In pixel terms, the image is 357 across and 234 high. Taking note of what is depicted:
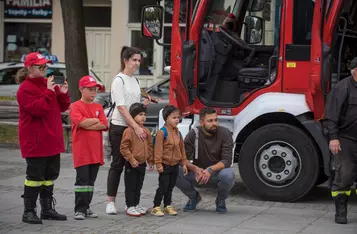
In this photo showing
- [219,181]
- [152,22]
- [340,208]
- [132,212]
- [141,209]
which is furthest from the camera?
[152,22]

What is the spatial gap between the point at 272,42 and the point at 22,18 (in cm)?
1880

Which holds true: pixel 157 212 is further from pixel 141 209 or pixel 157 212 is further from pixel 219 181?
pixel 219 181

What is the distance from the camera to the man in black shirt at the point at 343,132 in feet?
31.7

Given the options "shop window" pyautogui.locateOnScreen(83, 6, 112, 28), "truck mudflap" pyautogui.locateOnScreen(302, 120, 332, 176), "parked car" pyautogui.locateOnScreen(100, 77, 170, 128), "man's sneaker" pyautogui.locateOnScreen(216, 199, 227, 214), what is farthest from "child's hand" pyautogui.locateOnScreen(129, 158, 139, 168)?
"shop window" pyautogui.locateOnScreen(83, 6, 112, 28)

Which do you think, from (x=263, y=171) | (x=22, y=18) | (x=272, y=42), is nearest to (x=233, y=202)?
(x=263, y=171)

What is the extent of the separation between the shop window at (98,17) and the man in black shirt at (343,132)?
19.4 meters

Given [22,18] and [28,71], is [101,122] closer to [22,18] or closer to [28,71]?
[28,71]

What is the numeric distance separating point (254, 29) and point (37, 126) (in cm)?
390

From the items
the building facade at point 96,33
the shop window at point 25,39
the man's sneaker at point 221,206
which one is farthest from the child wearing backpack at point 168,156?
the shop window at point 25,39

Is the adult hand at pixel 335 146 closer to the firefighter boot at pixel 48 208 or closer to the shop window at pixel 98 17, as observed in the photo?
the firefighter boot at pixel 48 208

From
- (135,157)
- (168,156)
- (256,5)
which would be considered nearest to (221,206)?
(168,156)

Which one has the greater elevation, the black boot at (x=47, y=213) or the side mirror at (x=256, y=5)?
the side mirror at (x=256, y=5)

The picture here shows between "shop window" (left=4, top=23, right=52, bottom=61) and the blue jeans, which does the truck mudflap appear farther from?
"shop window" (left=4, top=23, right=52, bottom=61)

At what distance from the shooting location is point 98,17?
28703 mm
